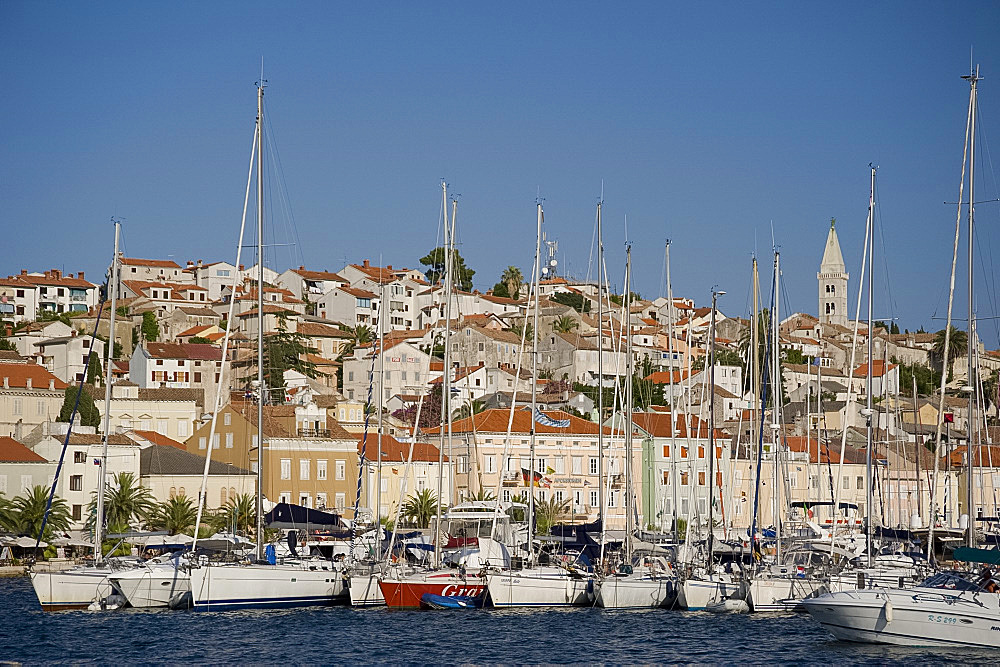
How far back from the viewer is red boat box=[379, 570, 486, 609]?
141 feet

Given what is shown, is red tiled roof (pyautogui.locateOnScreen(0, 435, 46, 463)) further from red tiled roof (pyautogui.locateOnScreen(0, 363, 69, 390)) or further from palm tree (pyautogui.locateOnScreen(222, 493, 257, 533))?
red tiled roof (pyautogui.locateOnScreen(0, 363, 69, 390))

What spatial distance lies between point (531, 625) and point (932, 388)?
10479 cm

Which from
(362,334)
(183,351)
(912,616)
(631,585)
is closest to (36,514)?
(631,585)

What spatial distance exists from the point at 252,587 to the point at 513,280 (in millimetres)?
127100

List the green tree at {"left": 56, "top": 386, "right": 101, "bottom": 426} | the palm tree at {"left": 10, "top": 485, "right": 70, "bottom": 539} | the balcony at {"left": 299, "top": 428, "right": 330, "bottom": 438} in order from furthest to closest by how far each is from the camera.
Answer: the green tree at {"left": 56, "top": 386, "right": 101, "bottom": 426}
the balcony at {"left": 299, "top": 428, "right": 330, "bottom": 438}
the palm tree at {"left": 10, "top": 485, "right": 70, "bottom": 539}

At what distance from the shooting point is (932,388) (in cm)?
13588

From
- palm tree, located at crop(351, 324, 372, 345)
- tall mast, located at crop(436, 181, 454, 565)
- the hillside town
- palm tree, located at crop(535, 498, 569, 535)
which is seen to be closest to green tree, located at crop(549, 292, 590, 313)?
the hillside town

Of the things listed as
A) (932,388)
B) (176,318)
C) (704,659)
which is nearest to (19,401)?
(176,318)

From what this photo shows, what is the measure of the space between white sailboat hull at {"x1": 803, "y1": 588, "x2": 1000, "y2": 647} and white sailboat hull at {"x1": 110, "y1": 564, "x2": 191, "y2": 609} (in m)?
19.9

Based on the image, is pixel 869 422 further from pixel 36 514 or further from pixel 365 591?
pixel 36 514

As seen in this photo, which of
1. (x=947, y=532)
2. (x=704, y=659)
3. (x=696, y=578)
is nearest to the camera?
(x=704, y=659)

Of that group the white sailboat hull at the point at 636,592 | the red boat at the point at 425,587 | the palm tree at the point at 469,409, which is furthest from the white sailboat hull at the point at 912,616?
the palm tree at the point at 469,409

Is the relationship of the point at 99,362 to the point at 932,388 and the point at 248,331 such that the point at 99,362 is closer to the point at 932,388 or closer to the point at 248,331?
the point at 248,331

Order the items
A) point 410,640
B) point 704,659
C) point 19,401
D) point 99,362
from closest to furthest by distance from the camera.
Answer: point 704,659
point 410,640
point 19,401
point 99,362
